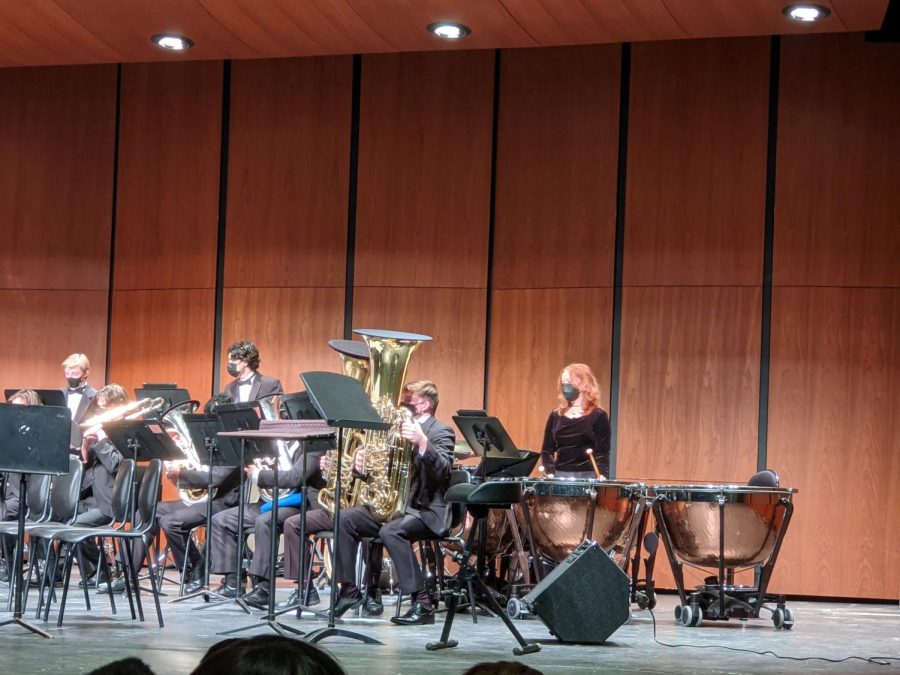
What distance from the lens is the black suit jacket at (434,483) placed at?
6086 mm

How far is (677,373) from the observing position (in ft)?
27.0

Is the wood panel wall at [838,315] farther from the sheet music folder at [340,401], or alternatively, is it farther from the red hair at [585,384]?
the sheet music folder at [340,401]

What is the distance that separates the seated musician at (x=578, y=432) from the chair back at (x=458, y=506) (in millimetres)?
Answer: 628

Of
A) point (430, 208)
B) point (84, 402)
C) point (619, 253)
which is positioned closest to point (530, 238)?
point (619, 253)

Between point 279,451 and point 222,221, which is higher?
→ point 222,221

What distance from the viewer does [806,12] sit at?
7121mm

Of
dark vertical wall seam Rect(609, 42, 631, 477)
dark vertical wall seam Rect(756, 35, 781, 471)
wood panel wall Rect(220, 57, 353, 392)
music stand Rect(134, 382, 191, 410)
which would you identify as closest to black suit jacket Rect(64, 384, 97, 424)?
music stand Rect(134, 382, 191, 410)

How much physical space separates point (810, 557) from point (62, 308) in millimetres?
5677

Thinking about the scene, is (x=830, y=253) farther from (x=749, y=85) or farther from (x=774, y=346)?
(x=749, y=85)

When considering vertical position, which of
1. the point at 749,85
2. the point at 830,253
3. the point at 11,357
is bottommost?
the point at 11,357

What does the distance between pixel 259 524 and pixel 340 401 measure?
2.09 meters

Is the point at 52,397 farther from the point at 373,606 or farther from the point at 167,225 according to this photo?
the point at 373,606

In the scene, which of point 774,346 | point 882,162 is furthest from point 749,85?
point 774,346

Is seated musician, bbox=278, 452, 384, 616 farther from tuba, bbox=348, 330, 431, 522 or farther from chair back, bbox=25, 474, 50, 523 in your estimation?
chair back, bbox=25, 474, 50, 523
